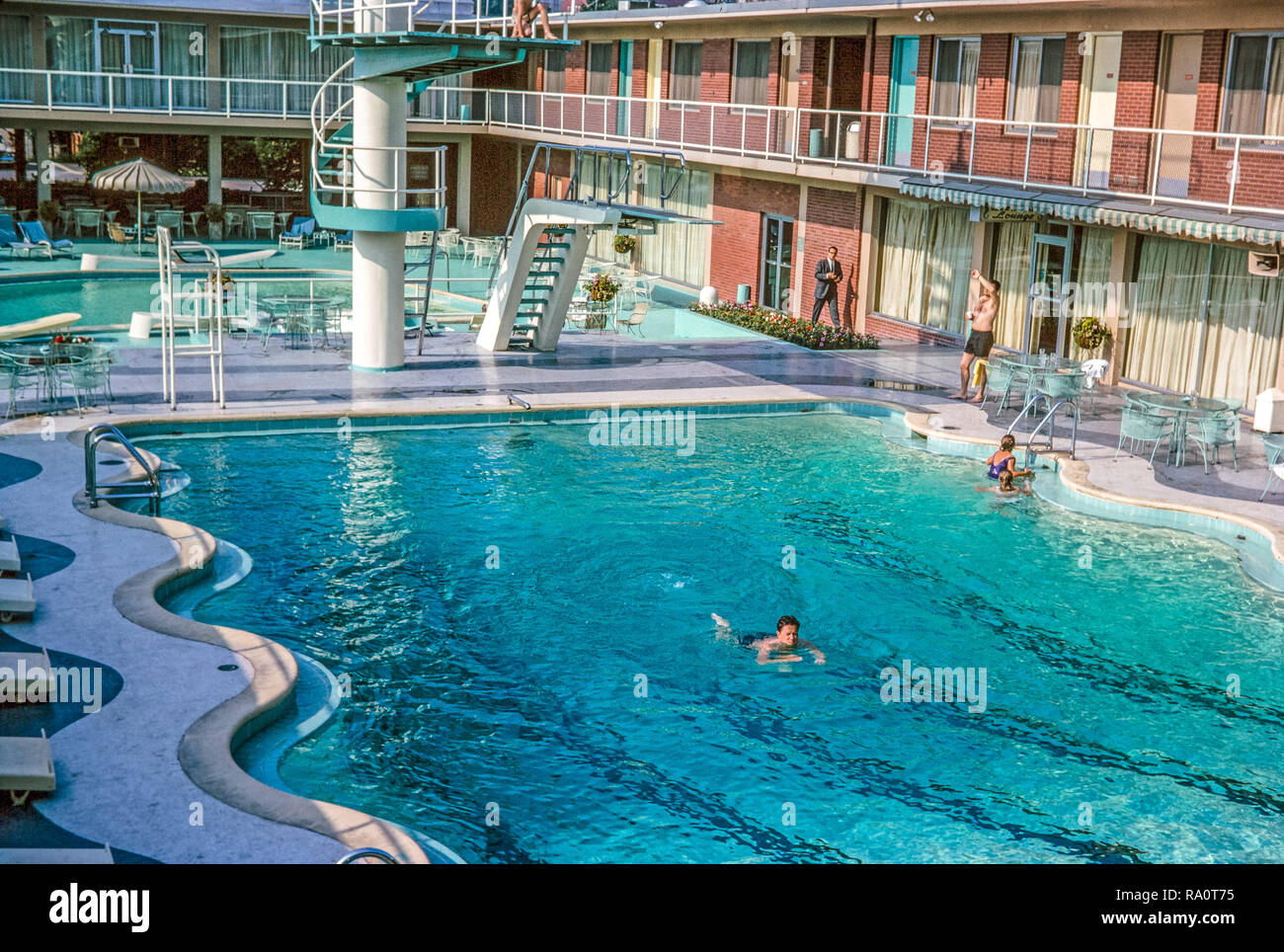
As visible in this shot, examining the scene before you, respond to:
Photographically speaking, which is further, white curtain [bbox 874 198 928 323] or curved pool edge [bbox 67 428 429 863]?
white curtain [bbox 874 198 928 323]

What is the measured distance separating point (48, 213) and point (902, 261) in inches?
890

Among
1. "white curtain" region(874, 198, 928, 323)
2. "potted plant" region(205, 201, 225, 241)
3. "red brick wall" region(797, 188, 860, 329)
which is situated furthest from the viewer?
"potted plant" region(205, 201, 225, 241)

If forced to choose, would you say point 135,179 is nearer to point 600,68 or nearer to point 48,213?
point 48,213

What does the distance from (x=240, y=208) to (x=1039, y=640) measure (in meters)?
30.9

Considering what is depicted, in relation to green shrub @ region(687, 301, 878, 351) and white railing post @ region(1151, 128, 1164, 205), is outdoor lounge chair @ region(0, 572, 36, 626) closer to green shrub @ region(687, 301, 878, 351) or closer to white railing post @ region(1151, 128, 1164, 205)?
white railing post @ region(1151, 128, 1164, 205)


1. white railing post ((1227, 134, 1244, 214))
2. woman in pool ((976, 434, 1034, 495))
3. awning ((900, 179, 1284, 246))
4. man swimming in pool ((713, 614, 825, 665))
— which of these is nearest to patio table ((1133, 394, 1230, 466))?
woman in pool ((976, 434, 1034, 495))

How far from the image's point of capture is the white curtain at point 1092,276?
826 inches

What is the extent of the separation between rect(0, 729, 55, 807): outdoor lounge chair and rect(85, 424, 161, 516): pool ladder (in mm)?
5411

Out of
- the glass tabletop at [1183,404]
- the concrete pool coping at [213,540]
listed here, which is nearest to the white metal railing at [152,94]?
the concrete pool coping at [213,540]

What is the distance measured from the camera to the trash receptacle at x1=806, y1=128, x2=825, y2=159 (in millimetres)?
26094

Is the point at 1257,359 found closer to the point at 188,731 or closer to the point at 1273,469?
the point at 1273,469

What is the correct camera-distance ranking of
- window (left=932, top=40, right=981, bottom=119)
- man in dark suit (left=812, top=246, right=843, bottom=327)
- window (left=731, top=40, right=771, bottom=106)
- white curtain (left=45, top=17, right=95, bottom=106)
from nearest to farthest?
window (left=932, top=40, right=981, bottom=119) → man in dark suit (left=812, top=246, right=843, bottom=327) → window (left=731, top=40, right=771, bottom=106) → white curtain (left=45, top=17, right=95, bottom=106)

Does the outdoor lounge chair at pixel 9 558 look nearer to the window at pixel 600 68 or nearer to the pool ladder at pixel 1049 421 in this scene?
the pool ladder at pixel 1049 421

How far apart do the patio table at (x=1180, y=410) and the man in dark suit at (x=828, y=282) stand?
8.86m
